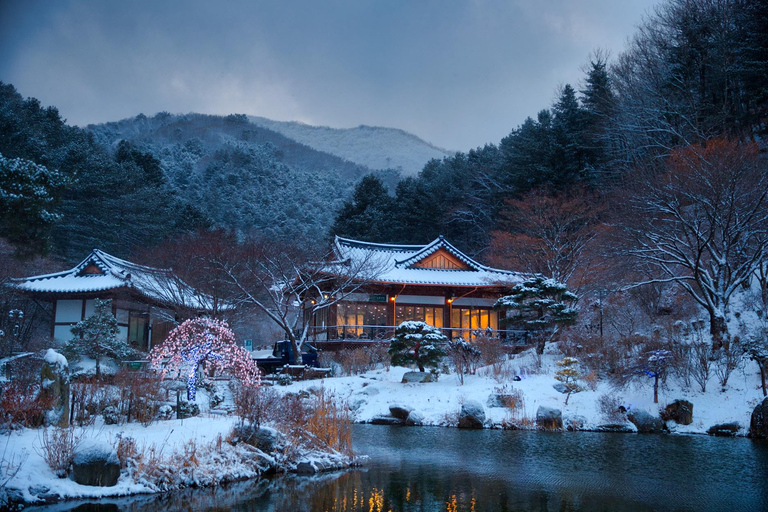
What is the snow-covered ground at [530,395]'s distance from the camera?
14.0m

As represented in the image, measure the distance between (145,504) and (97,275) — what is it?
22.7 meters

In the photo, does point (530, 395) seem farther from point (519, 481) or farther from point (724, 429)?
point (519, 481)

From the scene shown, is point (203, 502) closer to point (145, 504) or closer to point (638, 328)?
point (145, 504)

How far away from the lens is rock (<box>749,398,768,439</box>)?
40.9 feet

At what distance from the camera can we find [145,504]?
7152mm

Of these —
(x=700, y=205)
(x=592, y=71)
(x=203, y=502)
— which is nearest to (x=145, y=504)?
(x=203, y=502)

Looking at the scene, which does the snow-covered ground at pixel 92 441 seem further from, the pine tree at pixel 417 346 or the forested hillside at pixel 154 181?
the pine tree at pixel 417 346

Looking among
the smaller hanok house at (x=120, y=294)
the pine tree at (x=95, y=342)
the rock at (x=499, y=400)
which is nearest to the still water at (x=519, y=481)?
the rock at (x=499, y=400)

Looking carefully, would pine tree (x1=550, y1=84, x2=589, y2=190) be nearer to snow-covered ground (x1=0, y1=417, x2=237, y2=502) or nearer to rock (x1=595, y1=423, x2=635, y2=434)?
rock (x1=595, y1=423, x2=635, y2=434)

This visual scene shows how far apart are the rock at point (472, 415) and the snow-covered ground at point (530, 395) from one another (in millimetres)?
278

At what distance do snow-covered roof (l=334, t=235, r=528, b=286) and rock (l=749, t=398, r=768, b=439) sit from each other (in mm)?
13500

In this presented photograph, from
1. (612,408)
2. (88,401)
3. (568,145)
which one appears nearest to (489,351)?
(612,408)

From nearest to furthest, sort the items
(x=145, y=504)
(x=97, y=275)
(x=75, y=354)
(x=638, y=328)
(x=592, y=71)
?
(x=145, y=504)
(x=75, y=354)
(x=638, y=328)
(x=97, y=275)
(x=592, y=71)

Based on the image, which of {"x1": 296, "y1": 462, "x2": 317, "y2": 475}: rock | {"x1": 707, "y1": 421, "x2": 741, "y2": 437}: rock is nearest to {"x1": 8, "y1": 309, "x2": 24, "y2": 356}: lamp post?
{"x1": 296, "y1": 462, "x2": 317, "y2": 475}: rock
